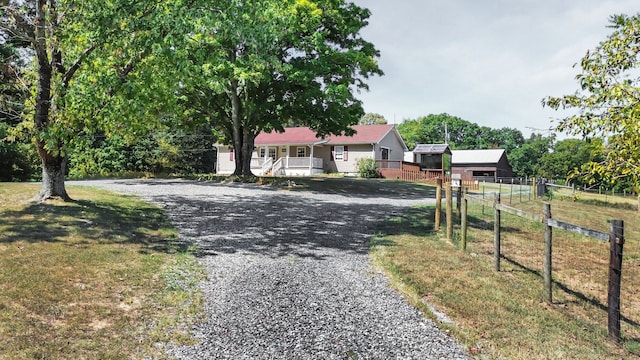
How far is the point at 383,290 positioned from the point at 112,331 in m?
3.57

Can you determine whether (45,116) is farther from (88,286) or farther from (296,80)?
(296,80)

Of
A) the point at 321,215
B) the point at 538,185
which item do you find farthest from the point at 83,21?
the point at 538,185

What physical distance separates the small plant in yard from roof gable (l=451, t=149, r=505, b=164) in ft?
93.2

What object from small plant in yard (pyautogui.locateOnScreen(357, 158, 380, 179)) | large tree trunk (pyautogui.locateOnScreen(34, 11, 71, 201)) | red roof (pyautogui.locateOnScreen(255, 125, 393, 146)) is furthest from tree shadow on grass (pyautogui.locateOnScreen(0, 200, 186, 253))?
red roof (pyautogui.locateOnScreen(255, 125, 393, 146))

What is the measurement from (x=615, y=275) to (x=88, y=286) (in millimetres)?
6556

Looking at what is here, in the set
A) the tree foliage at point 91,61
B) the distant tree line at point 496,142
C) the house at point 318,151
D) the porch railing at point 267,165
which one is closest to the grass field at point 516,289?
the tree foliage at point 91,61

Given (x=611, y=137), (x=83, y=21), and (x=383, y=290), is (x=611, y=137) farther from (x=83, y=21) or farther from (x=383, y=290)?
(x=83, y=21)

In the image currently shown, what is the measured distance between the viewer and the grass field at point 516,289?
14.7ft

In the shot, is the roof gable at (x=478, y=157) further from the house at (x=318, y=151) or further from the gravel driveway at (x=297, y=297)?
the gravel driveway at (x=297, y=297)

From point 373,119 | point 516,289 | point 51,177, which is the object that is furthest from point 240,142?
point 373,119

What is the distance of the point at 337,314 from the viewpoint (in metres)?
5.20

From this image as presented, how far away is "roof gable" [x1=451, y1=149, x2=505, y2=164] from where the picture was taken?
5781 cm

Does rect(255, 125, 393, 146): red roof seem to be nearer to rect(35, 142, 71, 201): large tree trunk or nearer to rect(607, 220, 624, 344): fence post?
rect(35, 142, 71, 201): large tree trunk

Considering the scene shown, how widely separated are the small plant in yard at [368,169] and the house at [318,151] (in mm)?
1601
